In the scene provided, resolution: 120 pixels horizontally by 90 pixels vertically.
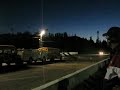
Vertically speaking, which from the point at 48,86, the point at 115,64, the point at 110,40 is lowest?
the point at 48,86

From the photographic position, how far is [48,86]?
692 centimetres

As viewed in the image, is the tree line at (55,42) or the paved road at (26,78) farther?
the tree line at (55,42)

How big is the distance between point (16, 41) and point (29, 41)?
4969mm

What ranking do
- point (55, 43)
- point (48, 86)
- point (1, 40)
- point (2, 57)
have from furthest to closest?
1. point (55, 43)
2. point (1, 40)
3. point (2, 57)
4. point (48, 86)

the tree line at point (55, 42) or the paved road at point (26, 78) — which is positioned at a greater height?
the tree line at point (55, 42)

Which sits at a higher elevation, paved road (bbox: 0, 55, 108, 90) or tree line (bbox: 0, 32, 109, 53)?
tree line (bbox: 0, 32, 109, 53)

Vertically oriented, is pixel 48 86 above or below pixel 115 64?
below

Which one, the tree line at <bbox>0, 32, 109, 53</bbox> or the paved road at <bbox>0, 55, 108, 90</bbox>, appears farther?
the tree line at <bbox>0, 32, 109, 53</bbox>

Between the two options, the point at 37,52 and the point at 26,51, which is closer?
→ the point at 26,51

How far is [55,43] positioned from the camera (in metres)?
146

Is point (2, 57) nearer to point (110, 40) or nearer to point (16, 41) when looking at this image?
point (110, 40)

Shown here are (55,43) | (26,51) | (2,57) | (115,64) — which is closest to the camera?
(115,64)

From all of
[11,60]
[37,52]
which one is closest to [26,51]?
[37,52]

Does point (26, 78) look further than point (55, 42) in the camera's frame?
No
